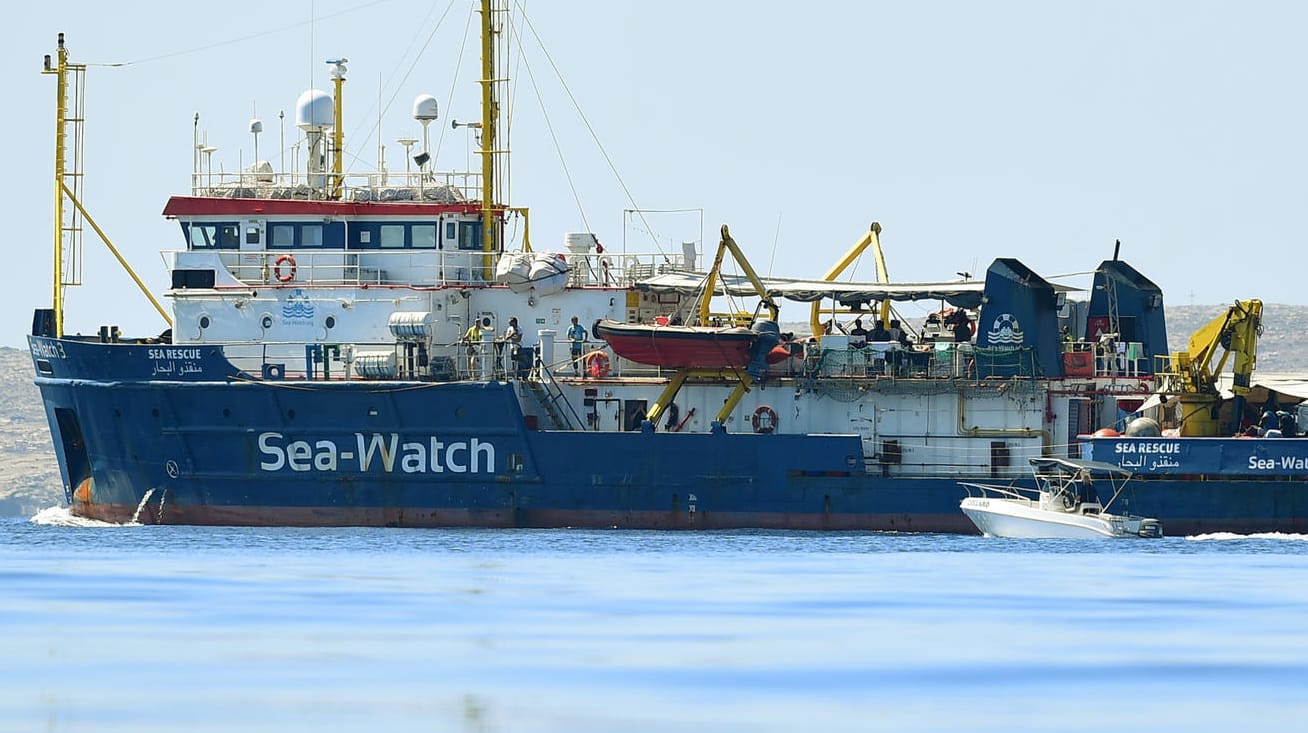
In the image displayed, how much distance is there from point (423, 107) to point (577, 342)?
5928 mm

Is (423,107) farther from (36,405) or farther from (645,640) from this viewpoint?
(36,405)

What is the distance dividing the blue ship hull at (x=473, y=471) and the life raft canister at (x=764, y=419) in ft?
2.85

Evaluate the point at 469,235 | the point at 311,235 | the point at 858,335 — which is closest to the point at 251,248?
the point at 311,235

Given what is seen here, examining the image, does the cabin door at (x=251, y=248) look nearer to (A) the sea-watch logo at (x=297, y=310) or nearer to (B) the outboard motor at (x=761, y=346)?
(A) the sea-watch logo at (x=297, y=310)

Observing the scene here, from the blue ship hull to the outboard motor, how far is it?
1.22 meters

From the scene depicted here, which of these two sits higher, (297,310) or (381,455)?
(297,310)

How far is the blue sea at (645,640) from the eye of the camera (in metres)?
16.5

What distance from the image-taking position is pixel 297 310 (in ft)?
134

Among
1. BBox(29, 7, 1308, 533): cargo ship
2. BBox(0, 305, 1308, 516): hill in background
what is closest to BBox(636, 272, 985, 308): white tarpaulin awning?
BBox(29, 7, 1308, 533): cargo ship

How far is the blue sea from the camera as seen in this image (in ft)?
54.0

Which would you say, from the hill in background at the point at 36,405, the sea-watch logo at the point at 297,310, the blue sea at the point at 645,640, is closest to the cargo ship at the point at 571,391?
the sea-watch logo at the point at 297,310

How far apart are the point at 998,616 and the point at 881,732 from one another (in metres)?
7.76

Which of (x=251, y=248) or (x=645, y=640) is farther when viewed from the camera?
(x=251, y=248)

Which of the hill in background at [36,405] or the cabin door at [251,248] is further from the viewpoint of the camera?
the hill in background at [36,405]
